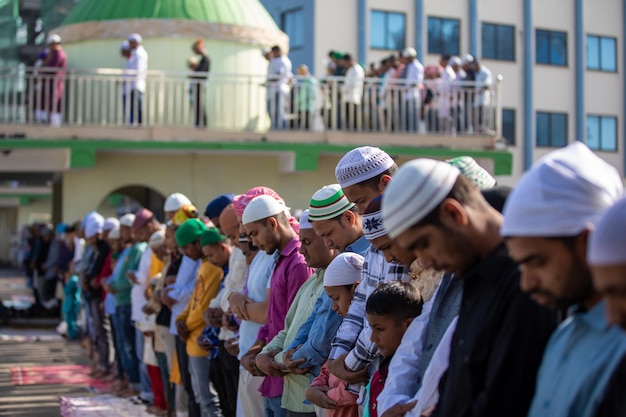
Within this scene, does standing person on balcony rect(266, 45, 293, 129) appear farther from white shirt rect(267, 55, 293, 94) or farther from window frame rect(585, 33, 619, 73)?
window frame rect(585, 33, 619, 73)

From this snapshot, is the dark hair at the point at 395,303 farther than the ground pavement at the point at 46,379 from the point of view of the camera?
No

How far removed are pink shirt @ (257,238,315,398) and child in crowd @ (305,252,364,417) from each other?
101cm

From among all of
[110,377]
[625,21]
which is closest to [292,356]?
[110,377]

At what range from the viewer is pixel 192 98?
1861 cm

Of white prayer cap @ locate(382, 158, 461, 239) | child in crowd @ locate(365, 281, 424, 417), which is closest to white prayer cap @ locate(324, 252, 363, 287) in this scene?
child in crowd @ locate(365, 281, 424, 417)

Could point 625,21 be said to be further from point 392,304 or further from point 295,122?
point 392,304

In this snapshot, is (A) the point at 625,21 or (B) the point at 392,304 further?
(A) the point at 625,21

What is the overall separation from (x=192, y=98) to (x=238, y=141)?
120cm

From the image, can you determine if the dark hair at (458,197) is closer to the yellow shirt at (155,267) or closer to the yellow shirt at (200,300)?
the yellow shirt at (200,300)

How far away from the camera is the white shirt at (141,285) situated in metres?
11.1

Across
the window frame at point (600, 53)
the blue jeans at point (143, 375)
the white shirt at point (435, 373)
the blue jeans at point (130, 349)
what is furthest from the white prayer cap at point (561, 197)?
the window frame at point (600, 53)

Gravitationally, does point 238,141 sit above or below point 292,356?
above

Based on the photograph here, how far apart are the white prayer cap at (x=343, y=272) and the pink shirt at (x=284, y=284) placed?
41.6 inches

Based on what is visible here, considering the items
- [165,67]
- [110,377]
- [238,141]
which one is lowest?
[110,377]
